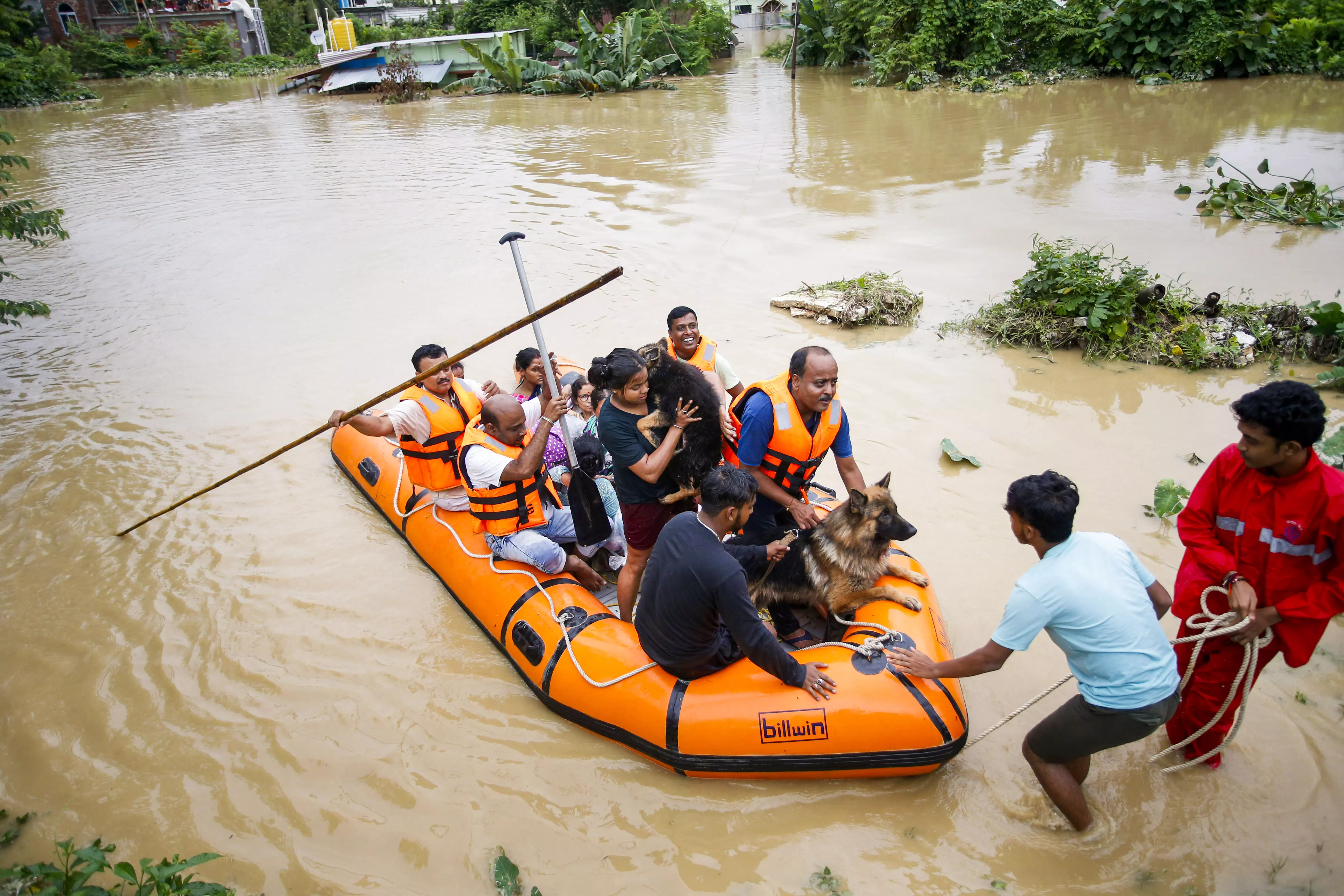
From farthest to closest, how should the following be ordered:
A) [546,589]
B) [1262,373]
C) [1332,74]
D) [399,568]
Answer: [1332,74]
[1262,373]
[399,568]
[546,589]

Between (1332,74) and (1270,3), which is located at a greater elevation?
(1270,3)

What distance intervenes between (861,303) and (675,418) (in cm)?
483

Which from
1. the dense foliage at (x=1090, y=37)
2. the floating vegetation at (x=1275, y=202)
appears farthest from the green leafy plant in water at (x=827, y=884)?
the dense foliage at (x=1090, y=37)

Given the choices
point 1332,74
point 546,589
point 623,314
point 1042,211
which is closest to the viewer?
point 546,589

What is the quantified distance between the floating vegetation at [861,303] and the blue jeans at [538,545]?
14.6 ft

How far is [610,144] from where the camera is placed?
667 inches

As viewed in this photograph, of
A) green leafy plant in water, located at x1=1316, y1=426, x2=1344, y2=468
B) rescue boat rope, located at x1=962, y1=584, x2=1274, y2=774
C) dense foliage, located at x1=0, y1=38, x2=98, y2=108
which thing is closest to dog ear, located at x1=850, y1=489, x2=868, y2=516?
rescue boat rope, located at x1=962, y1=584, x2=1274, y2=774

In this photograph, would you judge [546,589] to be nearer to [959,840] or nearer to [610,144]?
[959,840]

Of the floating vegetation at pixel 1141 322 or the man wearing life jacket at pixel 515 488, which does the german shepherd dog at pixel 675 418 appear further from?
the floating vegetation at pixel 1141 322

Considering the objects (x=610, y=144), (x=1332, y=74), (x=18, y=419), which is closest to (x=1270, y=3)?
→ (x=1332, y=74)

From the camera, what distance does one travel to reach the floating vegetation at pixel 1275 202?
30.2ft

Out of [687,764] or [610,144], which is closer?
[687,764]

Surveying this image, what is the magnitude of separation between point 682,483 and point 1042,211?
9013 mm

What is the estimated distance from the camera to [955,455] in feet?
19.1
